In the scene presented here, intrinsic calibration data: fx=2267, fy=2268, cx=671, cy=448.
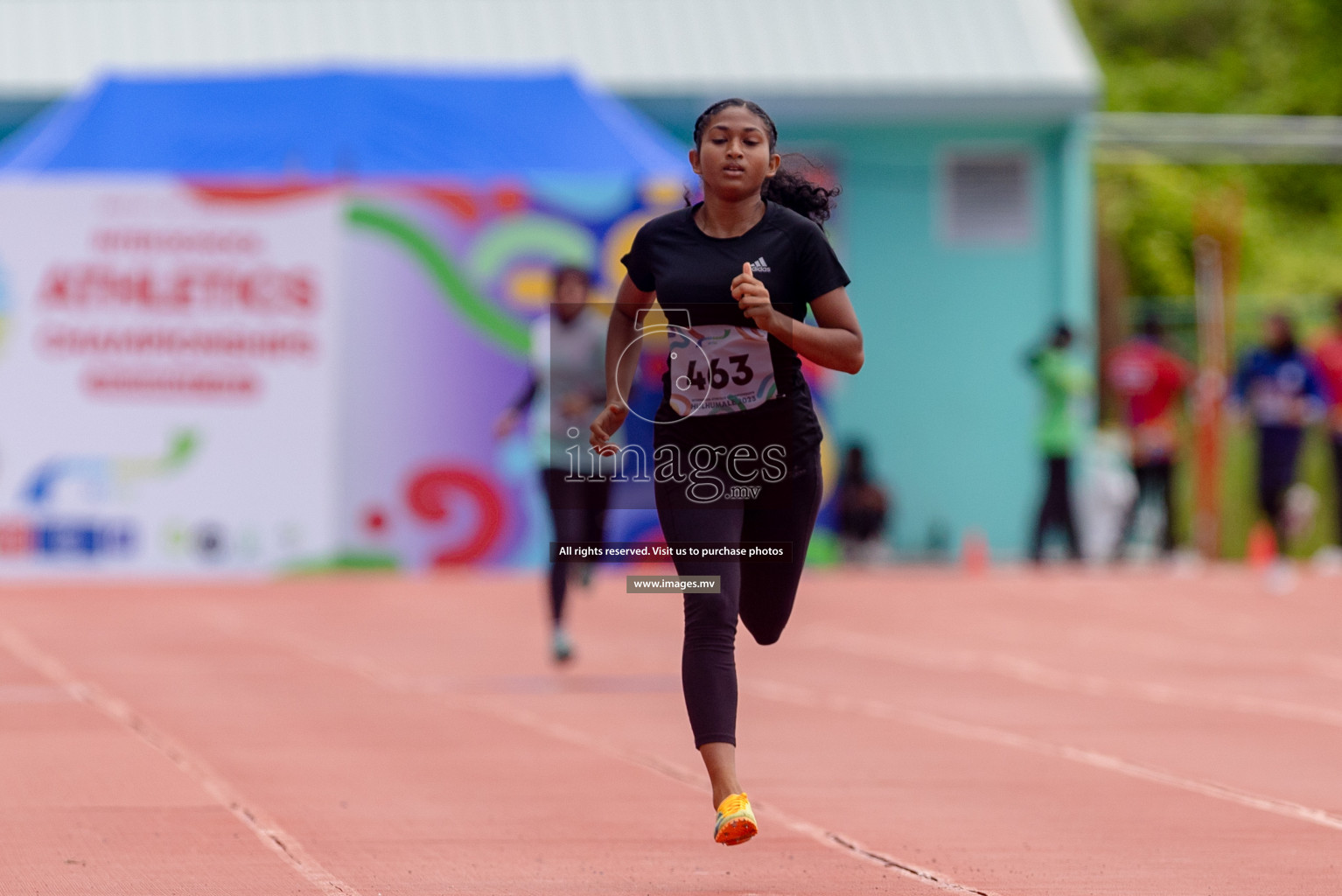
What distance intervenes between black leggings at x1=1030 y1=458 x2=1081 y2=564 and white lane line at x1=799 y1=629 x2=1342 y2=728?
17.9 feet

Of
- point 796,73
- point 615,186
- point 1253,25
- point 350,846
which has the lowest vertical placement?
point 350,846

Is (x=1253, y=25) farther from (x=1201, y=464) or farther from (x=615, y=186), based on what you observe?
(x=615, y=186)

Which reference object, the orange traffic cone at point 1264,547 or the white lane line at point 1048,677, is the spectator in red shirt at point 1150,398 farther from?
the white lane line at point 1048,677

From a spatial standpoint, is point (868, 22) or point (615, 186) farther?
point (868, 22)

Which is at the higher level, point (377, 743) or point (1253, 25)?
point (1253, 25)

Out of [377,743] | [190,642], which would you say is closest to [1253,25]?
[190,642]

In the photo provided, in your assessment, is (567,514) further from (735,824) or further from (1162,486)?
(1162,486)

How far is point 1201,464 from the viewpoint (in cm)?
Answer: 2144

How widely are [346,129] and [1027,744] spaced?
517 inches

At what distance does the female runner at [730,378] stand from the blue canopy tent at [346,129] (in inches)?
550

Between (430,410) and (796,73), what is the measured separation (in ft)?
20.0

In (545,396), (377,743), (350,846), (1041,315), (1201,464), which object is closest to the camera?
(350,846)

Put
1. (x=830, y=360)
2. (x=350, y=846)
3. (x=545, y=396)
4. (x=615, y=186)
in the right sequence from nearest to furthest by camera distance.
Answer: (x=830, y=360) → (x=350, y=846) → (x=545, y=396) → (x=615, y=186)

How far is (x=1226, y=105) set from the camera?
44.5 meters
